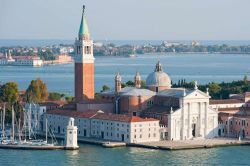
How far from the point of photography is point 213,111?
36531mm

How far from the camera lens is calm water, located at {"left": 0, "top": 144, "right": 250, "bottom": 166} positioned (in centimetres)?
3003

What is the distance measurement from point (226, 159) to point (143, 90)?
22.7 ft

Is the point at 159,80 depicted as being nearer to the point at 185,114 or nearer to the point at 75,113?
the point at 185,114

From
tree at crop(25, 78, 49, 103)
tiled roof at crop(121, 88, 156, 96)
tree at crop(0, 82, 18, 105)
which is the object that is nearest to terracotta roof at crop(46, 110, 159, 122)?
tiled roof at crop(121, 88, 156, 96)

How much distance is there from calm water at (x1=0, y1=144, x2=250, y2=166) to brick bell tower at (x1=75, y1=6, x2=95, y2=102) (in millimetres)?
6231

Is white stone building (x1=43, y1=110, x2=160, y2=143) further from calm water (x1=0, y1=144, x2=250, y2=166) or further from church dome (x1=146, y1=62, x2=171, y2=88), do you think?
church dome (x1=146, y1=62, x2=171, y2=88)

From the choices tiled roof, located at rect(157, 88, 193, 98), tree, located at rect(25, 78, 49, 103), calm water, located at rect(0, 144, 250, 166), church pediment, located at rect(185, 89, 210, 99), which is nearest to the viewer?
calm water, located at rect(0, 144, 250, 166)

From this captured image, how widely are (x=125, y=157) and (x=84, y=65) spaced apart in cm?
892

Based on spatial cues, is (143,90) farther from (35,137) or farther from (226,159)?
(226,159)

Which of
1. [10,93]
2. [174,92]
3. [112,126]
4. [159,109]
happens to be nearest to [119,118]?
[112,126]

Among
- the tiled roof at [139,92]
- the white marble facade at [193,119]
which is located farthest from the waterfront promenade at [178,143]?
the tiled roof at [139,92]

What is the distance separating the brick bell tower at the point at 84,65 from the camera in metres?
39.5

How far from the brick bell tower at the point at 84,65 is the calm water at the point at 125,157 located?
20.4ft
